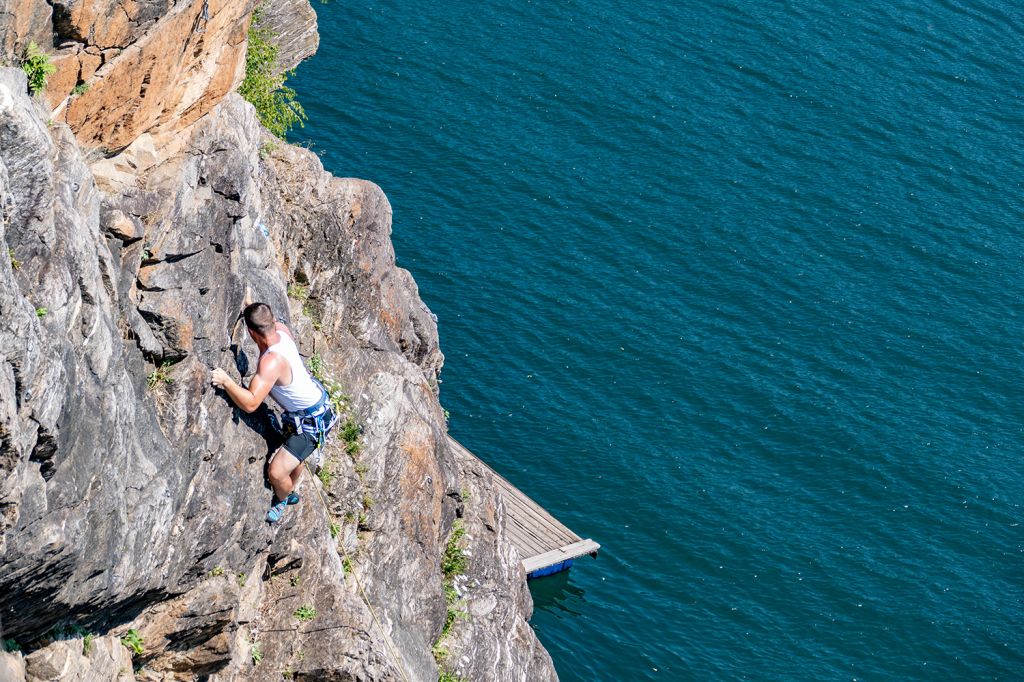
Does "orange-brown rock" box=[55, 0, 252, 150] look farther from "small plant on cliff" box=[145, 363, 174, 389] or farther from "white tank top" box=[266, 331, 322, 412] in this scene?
"white tank top" box=[266, 331, 322, 412]

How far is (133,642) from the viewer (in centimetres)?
1780

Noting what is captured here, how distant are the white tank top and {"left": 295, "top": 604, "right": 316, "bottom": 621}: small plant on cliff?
4.33 meters

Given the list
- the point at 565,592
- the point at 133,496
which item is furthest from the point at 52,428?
the point at 565,592

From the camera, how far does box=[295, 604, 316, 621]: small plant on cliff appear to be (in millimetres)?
20969

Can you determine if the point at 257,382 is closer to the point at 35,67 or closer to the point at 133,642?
the point at 133,642

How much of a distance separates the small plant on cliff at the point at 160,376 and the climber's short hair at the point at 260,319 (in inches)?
55.5

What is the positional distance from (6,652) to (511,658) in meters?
14.5

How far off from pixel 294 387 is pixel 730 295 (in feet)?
138

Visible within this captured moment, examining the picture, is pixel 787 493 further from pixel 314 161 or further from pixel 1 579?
pixel 1 579

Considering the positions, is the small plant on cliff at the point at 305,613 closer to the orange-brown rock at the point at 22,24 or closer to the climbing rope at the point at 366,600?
the climbing rope at the point at 366,600

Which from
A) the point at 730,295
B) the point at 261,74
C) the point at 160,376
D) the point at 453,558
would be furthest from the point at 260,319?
the point at 730,295

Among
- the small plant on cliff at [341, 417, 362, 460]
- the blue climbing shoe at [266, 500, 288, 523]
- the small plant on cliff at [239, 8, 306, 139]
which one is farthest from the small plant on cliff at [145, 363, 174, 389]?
the small plant on cliff at [239, 8, 306, 139]

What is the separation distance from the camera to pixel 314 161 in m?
27.2

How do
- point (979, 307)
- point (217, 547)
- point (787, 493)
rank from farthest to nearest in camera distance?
point (979, 307) < point (787, 493) < point (217, 547)
